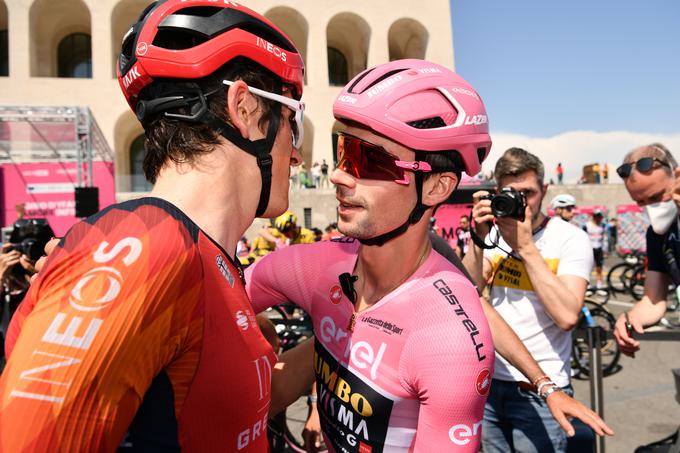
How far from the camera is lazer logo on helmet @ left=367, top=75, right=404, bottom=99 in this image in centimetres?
175

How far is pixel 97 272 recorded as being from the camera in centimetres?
86

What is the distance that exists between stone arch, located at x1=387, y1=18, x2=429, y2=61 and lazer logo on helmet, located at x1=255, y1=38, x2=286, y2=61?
1393 inches

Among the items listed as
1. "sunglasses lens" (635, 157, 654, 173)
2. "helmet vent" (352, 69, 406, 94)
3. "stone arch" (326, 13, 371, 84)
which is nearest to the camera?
"helmet vent" (352, 69, 406, 94)

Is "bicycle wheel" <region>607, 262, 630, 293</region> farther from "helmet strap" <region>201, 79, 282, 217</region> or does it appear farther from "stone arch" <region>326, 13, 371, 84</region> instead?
"stone arch" <region>326, 13, 371, 84</region>

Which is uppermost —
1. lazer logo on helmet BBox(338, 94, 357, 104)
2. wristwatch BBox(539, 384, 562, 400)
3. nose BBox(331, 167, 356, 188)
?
lazer logo on helmet BBox(338, 94, 357, 104)

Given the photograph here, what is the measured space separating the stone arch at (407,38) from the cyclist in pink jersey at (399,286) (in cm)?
3499

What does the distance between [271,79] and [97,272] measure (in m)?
0.88

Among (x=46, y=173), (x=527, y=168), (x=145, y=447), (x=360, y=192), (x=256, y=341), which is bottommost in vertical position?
(x=145, y=447)

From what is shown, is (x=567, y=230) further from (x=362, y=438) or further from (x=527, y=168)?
(x=362, y=438)

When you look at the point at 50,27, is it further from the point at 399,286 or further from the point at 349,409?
→ the point at 349,409

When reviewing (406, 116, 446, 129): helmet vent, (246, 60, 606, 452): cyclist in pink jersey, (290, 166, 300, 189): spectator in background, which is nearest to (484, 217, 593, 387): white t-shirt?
(246, 60, 606, 452): cyclist in pink jersey

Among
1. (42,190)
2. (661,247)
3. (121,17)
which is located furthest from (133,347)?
(121,17)

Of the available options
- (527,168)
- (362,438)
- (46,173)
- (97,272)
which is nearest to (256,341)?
(97,272)

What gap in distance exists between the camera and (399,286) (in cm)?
180
